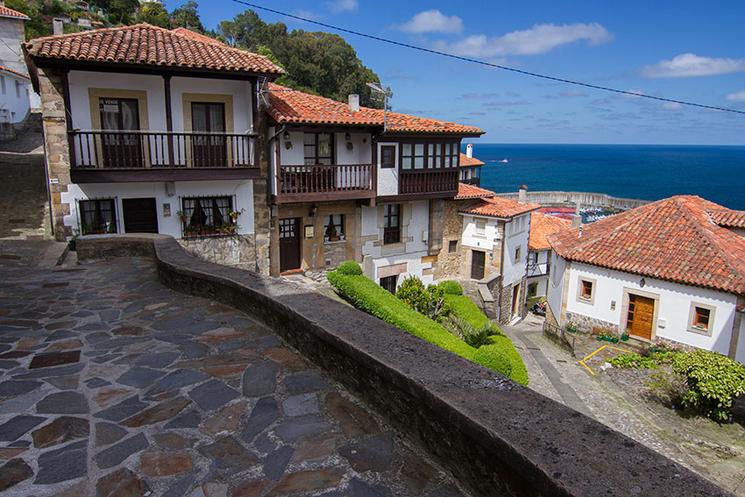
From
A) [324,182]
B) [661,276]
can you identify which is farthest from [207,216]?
[661,276]

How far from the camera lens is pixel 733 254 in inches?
738

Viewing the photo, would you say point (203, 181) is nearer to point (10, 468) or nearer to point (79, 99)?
point (79, 99)

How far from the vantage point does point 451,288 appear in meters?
23.7

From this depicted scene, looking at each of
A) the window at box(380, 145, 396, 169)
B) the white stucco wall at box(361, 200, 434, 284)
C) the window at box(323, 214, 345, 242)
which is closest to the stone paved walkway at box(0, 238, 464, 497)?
the window at box(323, 214, 345, 242)

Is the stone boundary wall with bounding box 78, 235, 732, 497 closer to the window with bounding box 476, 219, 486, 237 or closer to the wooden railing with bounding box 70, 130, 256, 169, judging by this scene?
the wooden railing with bounding box 70, 130, 256, 169

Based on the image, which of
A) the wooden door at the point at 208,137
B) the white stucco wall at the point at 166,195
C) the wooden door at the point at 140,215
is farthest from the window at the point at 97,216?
the wooden door at the point at 208,137

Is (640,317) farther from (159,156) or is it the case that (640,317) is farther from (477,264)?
(159,156)

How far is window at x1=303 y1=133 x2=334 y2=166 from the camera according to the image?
2023cm

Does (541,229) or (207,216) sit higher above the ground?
(207,216)

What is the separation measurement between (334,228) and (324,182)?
2428 millimetres

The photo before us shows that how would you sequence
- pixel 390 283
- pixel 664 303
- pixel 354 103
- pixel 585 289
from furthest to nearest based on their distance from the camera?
pixel 390 283 → pixel 354 103 → pixel 585 289 → pixel 664 303

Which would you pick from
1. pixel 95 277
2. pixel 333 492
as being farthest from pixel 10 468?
pixel 95 277

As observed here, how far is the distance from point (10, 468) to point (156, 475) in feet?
2.77

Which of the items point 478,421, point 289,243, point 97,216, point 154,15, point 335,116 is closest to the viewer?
point 478,421
